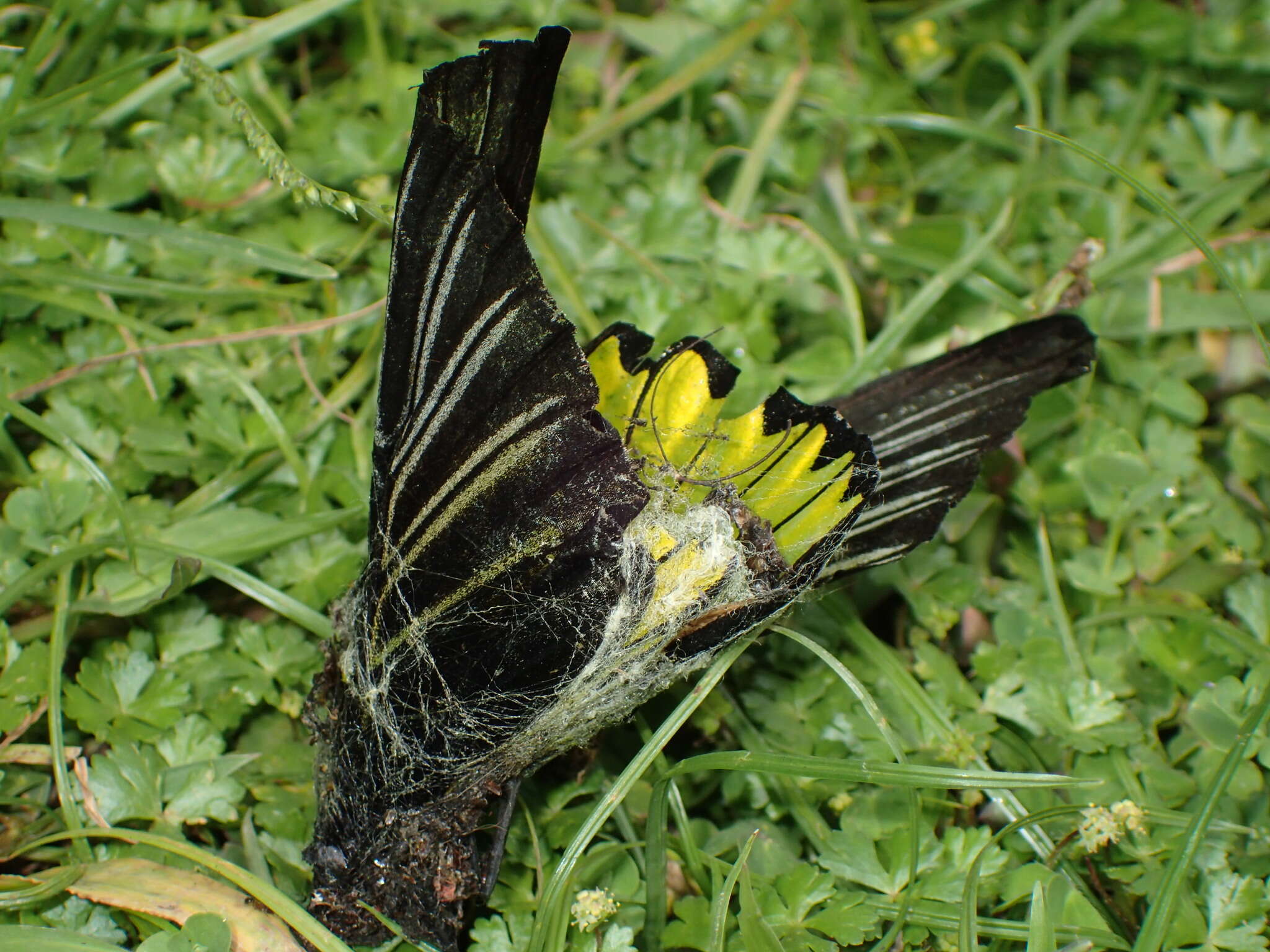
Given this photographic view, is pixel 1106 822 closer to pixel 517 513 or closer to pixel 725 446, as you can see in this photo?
pixel 725 446

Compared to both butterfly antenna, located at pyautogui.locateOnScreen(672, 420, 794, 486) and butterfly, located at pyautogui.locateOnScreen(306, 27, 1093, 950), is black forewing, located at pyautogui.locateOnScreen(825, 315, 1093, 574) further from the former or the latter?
butterfly antenna, located at pyautogui.locateOnScreen(672, 420, 794, 486)

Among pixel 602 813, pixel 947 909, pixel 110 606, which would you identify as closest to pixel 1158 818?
pixel 947 909

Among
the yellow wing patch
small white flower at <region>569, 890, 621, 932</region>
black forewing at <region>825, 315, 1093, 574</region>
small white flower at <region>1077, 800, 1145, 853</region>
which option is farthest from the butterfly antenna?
small white flower at <region>1077, 800, 1145, 853</region>

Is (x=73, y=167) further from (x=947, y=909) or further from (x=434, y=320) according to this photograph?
(x=947, y=909)

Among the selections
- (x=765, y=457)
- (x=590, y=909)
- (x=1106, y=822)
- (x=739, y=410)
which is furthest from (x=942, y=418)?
(x=590, y=909)

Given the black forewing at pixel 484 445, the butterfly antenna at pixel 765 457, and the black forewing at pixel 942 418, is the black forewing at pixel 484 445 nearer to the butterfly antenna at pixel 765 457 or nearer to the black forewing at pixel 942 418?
the butterfly antenna at pixel 765 457
